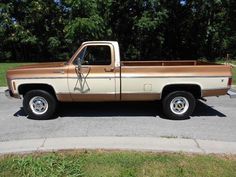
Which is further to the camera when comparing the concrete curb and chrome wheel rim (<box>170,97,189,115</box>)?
chrome wheel rim (<box>170,97,189,115</box>)

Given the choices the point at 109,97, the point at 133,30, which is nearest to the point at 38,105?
the point at 109,97

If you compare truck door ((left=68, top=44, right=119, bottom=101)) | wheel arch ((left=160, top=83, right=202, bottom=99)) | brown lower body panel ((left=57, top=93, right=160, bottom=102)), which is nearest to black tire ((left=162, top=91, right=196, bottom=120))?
wheel arch ((left=160, top=83, right=202, bottom=99))

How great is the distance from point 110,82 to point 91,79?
16.8 inches

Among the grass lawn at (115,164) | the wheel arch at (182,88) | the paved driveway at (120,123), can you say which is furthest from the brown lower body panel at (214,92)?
the grass lawn at (115,164)

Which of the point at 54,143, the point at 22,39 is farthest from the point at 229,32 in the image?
the point at 54,143

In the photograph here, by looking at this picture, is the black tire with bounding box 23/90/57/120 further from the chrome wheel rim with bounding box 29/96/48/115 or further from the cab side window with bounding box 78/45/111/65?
the cab side window with bounding box 78/45/111/65

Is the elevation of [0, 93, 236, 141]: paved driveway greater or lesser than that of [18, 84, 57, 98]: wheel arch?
lesser

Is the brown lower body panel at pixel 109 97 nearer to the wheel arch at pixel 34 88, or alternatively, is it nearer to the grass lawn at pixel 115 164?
the wheel arch at pixel 34 88

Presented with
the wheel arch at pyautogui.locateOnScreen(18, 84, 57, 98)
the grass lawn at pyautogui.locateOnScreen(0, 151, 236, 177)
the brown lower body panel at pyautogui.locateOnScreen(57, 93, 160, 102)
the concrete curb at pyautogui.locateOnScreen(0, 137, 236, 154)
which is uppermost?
the wheel arch at pyautogui.locateOnScreen(18, 84, 57, 98)

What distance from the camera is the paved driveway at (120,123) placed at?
7.59 metres

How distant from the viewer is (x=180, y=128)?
8008mm

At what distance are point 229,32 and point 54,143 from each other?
2464cm

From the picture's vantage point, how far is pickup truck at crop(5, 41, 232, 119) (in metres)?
8.48

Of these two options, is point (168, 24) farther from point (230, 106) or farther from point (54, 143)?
point (54, 143)
